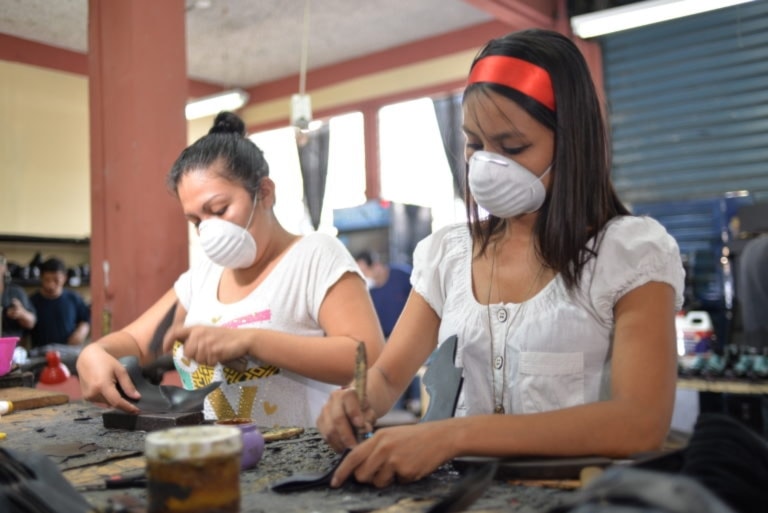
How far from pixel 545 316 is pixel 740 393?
2868 mm

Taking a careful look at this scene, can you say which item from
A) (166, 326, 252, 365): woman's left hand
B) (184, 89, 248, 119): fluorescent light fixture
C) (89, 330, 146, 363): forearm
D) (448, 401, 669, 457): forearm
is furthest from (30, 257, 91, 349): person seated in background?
(448, 401, 669, 457): forearm

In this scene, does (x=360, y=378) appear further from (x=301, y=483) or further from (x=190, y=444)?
(x=190, y=444)

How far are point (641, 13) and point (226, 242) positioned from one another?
11.9ft

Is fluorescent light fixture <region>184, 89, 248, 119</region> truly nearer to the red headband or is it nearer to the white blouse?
the red headband

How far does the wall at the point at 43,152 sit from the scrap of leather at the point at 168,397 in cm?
583

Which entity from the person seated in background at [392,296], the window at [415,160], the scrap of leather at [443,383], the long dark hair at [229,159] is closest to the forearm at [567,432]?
the scrap of leather at [443,383]

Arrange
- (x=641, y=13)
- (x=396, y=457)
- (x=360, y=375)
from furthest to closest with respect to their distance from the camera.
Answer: (x=641, y=13) → (x=360, y=375) → (x=396, y=457)

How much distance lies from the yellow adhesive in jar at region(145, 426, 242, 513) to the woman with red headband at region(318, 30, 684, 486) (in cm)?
45

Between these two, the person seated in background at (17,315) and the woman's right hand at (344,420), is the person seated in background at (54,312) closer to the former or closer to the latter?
the person seated in background at (17,315)

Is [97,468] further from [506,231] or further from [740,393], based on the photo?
[740,393]

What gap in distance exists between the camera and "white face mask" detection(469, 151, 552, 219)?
4.84 feet

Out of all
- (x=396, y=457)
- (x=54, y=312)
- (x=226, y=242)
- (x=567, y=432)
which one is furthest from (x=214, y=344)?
(x=54, y=312)

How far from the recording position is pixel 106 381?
1.79 meters

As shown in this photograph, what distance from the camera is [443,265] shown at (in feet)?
5.47
